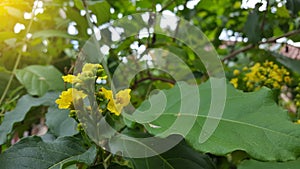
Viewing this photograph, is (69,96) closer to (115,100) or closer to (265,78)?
(115,100)

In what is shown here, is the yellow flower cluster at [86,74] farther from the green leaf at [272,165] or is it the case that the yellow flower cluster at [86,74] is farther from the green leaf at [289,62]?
the green leaf at [289,62]

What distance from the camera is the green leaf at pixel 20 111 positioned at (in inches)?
37.1

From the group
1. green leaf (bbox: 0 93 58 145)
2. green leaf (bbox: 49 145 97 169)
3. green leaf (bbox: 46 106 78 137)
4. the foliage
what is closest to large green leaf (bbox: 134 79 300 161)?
the foliage

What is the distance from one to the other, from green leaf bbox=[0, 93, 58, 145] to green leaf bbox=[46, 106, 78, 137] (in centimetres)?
6

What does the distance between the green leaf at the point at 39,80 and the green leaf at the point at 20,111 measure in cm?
12

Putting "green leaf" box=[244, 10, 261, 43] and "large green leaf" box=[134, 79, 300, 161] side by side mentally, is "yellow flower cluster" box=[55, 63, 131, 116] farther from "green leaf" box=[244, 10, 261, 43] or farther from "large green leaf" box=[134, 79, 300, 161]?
"green leaf" box=[244, 10, 261, 43]

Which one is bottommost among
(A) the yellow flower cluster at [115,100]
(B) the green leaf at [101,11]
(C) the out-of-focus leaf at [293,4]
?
(A) the yellow flower cluster at [115,100]

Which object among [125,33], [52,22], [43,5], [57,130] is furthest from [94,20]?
[52,22]

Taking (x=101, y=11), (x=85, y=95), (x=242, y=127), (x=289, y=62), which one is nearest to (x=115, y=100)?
(x=85, y=95)

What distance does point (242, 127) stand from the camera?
0.70m

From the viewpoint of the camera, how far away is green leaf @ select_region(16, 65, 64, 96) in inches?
47.7

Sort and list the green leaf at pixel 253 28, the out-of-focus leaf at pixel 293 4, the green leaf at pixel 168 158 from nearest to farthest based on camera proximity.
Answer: the green leaf at pixel 168 158 < the out-of-focus leaf at pixel 293 4 < the green leaf at pixel 253 28

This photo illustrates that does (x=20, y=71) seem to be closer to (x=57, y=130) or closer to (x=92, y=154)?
(x=57, y=130)

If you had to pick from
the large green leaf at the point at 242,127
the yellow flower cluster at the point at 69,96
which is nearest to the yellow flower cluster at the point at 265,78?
the large green leaf at the point at 242,127
